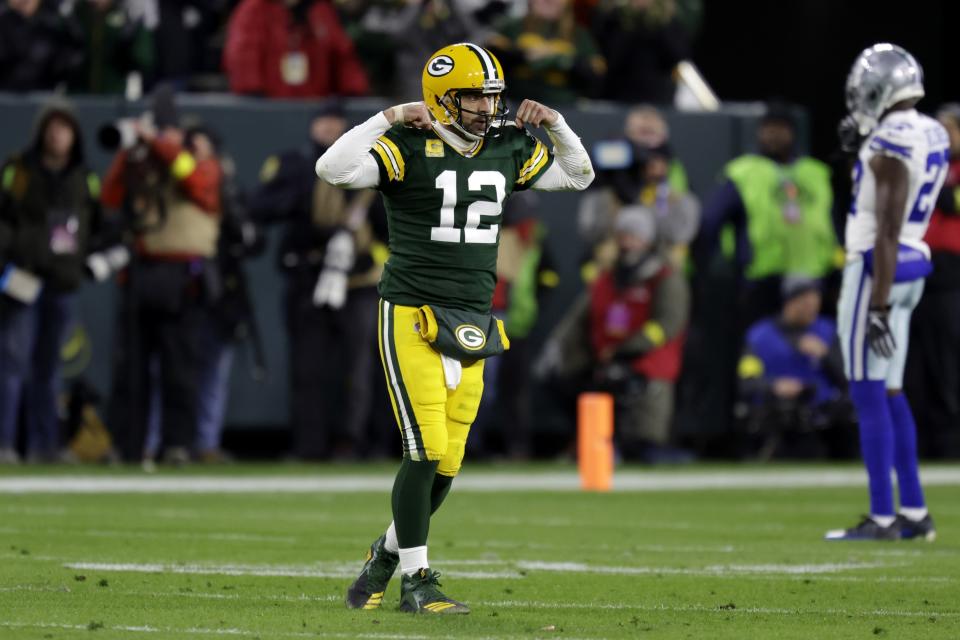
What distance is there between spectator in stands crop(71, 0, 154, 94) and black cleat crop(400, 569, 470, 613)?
396 inches

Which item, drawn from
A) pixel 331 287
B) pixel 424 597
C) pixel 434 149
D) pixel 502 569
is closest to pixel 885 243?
pixel 502 569

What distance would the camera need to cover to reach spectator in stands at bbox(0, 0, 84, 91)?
15523mm

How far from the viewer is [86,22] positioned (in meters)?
16.2

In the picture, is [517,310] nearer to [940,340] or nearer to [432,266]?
[940,340]

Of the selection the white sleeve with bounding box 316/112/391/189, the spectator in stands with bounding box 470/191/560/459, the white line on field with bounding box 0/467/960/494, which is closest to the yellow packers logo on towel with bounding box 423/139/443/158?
the white sleeve with bounding box 316/112/391/189

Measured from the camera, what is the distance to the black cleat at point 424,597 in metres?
6.67

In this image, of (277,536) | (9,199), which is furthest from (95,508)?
(9,199)

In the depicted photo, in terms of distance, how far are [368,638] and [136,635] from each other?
64cm

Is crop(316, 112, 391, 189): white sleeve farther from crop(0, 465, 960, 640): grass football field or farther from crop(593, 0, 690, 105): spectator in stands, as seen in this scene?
crop(593, 0, 690, 105): spectator in stands

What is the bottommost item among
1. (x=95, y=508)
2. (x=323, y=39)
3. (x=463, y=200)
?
(x=95, y=508)

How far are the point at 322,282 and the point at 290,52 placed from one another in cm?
197

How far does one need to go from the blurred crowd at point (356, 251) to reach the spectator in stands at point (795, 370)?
0.02 metres

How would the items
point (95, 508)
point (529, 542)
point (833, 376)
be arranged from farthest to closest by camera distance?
point (833, 376), point (95, 508), point (529, 542)

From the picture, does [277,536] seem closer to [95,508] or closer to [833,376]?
[95,508]
